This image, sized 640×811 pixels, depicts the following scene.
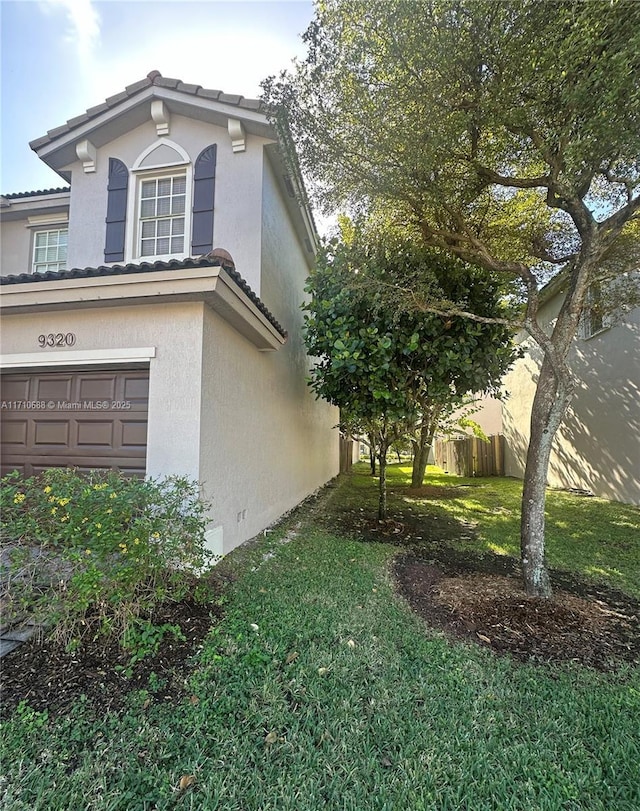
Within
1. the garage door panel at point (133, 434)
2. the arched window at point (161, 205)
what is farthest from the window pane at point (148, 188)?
the garage door panel at point (133, 434)

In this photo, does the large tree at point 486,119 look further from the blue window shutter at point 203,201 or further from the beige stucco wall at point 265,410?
the blue window shutter at point 203,201

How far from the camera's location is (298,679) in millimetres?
3211

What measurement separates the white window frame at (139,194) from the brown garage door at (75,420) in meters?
3.37

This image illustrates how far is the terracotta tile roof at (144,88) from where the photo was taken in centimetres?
770

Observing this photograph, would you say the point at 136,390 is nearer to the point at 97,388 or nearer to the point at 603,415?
the point at 97,388

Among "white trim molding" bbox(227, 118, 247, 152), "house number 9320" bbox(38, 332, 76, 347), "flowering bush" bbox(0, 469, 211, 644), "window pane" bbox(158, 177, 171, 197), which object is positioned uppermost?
"white trim molding" bbox(227, 118, 247, 152)

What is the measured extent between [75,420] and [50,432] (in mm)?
497

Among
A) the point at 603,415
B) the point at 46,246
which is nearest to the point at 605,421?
the point at 603,415

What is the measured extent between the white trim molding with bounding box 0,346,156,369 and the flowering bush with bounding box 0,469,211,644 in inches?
84.5

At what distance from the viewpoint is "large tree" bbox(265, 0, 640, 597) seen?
3.97 metres

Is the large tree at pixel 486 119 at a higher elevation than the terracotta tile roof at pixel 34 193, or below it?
below

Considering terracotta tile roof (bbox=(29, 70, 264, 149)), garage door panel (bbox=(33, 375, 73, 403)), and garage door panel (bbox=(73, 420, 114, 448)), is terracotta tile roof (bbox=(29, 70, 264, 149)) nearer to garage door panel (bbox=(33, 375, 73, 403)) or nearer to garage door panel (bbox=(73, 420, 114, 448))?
garage door panel (bbox=(33, 375, 73, 403))

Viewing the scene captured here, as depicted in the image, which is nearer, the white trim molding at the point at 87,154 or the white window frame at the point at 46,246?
the white trim molding at the point at 87,154

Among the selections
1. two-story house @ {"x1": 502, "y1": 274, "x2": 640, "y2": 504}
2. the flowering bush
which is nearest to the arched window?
the flowering bush
